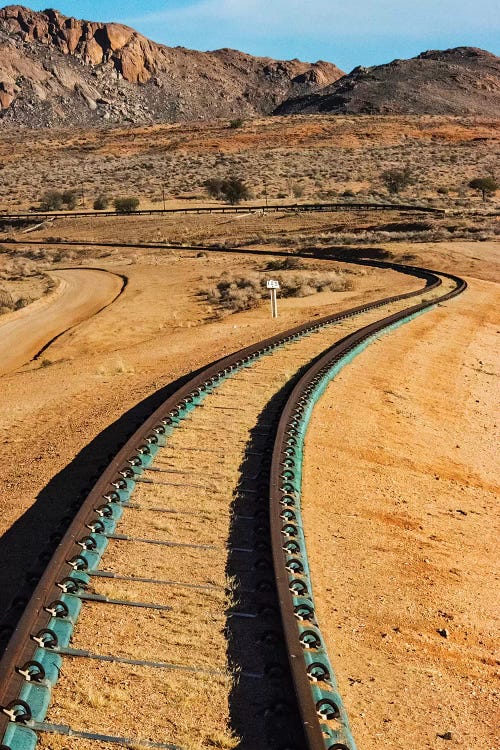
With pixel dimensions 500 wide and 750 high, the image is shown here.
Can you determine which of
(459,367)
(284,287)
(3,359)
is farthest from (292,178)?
(459,367)

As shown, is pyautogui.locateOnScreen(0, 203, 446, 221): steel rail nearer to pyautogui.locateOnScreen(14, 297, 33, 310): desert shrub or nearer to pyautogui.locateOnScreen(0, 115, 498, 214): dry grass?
pyautogui.locateOnScreen(0, 115, 498, 214): dry grass

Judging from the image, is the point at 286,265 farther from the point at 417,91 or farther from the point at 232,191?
the point at 417,91

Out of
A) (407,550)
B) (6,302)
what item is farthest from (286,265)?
(407,550)

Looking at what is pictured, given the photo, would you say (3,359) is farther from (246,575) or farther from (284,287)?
(246,575)

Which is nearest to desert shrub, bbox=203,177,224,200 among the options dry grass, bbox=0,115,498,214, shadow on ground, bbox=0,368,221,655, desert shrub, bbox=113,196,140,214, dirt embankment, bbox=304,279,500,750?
dry grass, bbox=0,115,498,214

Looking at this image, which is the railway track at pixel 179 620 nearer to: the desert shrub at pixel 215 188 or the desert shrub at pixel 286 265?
the desert shrub at pixel 286 265

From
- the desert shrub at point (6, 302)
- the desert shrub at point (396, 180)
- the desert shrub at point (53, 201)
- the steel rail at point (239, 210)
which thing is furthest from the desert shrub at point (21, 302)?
the desert shrub at point (53, 201)
